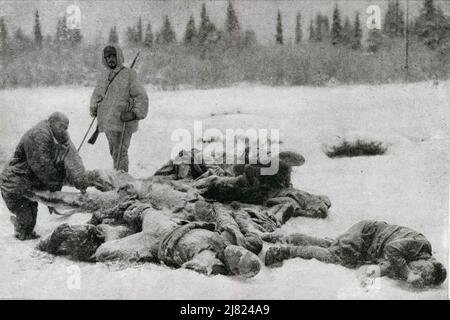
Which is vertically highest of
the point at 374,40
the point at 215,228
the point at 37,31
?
the point at 37,31

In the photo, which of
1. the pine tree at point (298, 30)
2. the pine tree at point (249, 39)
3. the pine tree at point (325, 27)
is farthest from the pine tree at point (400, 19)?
the pine tree at point (249, 39)

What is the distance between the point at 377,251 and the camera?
659 centimetres

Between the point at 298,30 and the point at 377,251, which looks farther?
the point at 298,30

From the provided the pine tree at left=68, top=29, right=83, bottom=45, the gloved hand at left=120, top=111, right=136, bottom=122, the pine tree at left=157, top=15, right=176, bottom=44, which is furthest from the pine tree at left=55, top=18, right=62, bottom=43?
the gloved hand at left=120, top=111, right=136, bottom=122

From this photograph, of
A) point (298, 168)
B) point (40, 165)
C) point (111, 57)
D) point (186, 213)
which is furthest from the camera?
point (111, 57)

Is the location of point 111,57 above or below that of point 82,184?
above

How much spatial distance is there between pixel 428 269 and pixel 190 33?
4.22m

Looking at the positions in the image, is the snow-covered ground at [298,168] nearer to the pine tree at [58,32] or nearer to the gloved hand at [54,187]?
the gloved hand at [54,187]

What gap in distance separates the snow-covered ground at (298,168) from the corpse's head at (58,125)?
25.4 inches

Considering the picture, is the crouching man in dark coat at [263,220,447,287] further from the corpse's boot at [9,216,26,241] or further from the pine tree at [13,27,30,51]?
the pine tree at [13,27,30,51]

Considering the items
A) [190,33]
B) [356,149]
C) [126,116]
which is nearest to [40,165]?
[126,116]

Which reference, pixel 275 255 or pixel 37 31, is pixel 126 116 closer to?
pixel 37 31

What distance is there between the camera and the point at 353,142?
8.04 metres

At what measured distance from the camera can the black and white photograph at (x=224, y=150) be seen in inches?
263
